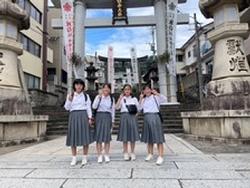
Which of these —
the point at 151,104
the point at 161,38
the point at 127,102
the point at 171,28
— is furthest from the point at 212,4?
the point at 161,38

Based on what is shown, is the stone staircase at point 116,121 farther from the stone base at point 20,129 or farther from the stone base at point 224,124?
the stone base at point 224,124

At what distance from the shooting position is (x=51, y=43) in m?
31.1

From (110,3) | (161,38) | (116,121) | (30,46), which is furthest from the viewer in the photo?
(30,46)

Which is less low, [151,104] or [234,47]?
[234,47]

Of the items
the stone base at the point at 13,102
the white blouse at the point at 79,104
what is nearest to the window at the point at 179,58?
the stone base at the point at 13,102

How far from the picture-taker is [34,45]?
25.5 m

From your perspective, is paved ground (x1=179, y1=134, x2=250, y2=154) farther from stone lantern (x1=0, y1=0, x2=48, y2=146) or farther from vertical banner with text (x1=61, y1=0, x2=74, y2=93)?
vertical banner with text (x1=61, y1=0, x2=74, y2=93)

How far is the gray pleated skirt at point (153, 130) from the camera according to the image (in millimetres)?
5730

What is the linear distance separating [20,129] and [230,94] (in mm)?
6354

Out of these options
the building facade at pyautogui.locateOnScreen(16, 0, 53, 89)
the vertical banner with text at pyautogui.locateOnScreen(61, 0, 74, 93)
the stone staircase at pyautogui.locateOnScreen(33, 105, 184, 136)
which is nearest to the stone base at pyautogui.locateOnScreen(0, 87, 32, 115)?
the stone staircase at pyautogui.locateOnScreen(33, 105, 184, 136)

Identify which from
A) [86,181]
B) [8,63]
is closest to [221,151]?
[86,181]

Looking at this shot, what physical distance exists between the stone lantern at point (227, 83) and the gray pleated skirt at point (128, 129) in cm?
329

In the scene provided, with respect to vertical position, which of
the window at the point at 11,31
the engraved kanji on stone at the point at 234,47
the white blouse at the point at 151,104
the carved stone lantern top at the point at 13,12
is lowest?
the white blouse at the point at 151,104

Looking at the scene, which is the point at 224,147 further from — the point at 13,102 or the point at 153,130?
the point at 13,102
